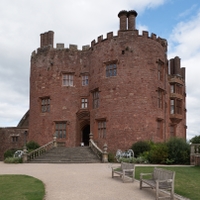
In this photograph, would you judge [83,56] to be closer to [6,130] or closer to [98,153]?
[98,153]

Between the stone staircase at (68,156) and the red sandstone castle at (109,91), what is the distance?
2.92 metres

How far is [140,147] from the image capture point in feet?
73.5

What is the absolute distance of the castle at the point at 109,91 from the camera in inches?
958

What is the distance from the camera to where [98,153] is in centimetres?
2150

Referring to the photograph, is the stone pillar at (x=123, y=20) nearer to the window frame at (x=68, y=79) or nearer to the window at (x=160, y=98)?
the window at (x=160, y=98)

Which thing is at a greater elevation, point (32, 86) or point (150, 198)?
point (32, 86)

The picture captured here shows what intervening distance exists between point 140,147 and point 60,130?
9266 mm

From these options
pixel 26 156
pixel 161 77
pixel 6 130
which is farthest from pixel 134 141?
pixel 6 130

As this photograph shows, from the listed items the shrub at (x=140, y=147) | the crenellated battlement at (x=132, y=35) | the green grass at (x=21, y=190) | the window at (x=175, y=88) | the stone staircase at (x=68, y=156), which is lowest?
the stone staircase at (x=68, y=156)

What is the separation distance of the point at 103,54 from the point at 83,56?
360 cm

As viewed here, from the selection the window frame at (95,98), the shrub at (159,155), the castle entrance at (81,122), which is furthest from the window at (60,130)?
the shrub at (159,155)

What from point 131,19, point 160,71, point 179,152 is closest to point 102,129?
point 160,71

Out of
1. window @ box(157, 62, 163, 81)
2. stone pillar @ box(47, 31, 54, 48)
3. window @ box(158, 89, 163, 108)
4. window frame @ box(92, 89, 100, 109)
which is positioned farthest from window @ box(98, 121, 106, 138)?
stone pillar @ box(47, 31, 54, 48)

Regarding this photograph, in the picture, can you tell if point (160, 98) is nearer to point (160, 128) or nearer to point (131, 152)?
point (160, 128)
